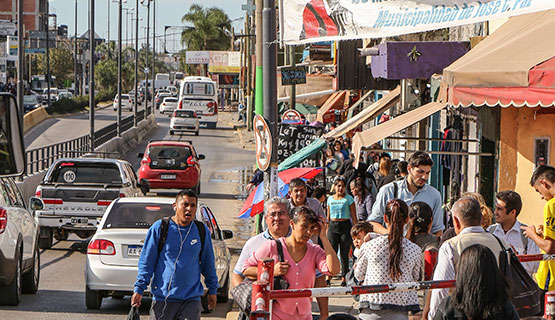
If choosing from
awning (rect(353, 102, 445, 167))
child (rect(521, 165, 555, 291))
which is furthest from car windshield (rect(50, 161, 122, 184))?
child (rect(521, 165, 555, 291))

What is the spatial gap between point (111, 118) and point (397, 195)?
70035 millimetres

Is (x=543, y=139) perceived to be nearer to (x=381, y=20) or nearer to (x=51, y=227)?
(x=381, y=20)

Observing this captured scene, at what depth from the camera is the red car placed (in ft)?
96.8

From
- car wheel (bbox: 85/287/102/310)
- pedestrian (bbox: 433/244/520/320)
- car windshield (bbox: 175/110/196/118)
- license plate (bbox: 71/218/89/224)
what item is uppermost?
pedestrian (bbox: 433/244/520/320)

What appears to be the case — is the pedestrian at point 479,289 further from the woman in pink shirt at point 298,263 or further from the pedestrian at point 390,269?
the pedestrian at point 390,269

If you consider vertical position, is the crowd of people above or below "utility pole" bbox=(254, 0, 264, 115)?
below

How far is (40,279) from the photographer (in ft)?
50.0

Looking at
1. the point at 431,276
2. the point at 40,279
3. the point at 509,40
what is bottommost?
the point at 40,279

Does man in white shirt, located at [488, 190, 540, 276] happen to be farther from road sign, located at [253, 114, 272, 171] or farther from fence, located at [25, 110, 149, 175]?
fence, located at [25, 110, 149, 175]

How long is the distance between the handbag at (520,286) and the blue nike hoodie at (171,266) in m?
2.76

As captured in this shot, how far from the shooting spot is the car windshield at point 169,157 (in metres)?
29.7

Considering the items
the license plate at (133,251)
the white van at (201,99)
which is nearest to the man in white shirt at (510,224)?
the license plate at (133,251)

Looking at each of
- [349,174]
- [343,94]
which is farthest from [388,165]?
[343,94]

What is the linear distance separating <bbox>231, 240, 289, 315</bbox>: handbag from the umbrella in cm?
715
